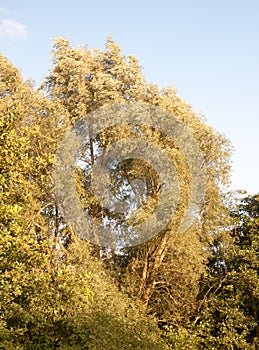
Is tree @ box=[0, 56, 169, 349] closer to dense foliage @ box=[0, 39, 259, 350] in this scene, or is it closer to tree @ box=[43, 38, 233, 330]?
dense foliage @ box=[0, 39, 259, 350]

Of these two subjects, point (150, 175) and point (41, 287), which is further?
point (150, 175)

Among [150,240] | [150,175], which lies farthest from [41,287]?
[150,175]

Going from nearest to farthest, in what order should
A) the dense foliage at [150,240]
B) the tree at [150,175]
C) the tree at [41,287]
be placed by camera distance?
the tree at [41,287] → the dense foliage at [150,240] → the tree at [150,175]

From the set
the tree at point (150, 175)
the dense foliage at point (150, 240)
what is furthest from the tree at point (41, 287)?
the tree at point (150, 175)

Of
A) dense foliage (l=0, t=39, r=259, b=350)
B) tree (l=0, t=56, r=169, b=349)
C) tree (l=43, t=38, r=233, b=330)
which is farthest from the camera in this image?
tree (l=43, t=38, r=233, b=330)

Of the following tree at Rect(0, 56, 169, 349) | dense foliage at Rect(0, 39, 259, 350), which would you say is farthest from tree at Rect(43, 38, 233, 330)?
tree at Rect(0, 56, 169, 349)

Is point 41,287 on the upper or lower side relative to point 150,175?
lower

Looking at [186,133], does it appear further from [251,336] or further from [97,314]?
[251,336]

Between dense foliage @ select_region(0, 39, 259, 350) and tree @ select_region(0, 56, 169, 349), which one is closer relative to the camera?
tree @ select_region(0, 56, 169, 349)

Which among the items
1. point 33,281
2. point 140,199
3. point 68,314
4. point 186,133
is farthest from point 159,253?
point 33,281

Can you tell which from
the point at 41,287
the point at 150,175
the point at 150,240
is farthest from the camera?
the point at 150,175

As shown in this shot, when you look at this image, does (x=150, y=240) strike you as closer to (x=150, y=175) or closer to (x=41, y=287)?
(x=150, y=175)

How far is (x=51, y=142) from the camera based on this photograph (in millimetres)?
21500

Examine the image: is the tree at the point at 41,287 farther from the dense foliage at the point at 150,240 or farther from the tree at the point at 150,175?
the tree at the point at 150,175
